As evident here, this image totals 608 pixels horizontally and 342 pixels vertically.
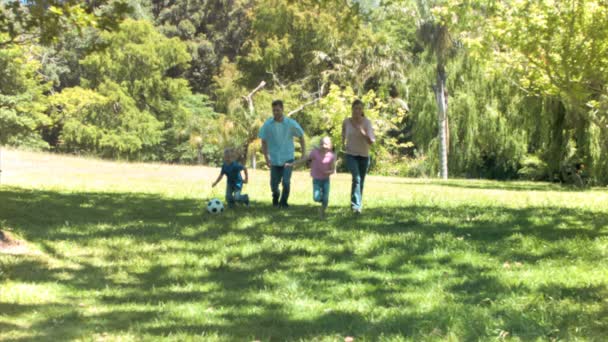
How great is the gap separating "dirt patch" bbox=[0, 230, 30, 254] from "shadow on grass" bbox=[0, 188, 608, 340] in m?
0.33

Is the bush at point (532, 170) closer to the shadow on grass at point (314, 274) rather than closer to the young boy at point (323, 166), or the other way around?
the shadow on grass at point (314, 274)

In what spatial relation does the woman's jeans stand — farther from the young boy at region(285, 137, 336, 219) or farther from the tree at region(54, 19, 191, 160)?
the tree at region(54, 19, 191, 160)

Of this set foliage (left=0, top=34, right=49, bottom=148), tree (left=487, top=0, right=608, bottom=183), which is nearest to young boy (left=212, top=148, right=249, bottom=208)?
tree (left=487, top=0, right=608, bottom=183)

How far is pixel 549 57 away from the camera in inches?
596

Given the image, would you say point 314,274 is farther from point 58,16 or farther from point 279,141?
point 58,16

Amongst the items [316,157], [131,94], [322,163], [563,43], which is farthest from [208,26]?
[322,163]

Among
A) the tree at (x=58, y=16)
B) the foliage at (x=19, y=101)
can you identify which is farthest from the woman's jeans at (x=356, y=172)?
the foliage at (x=19, y=101)

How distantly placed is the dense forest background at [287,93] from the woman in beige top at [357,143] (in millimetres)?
13822

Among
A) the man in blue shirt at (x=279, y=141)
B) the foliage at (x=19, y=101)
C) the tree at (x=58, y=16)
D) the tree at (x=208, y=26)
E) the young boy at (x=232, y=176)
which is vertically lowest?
the young boy at (x=232, y=176)

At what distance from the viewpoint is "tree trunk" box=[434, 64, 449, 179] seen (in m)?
40.9

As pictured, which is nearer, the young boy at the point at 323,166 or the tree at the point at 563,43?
the young boy at the point at 323,166

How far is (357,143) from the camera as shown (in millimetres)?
11547

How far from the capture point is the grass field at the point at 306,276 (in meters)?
5.47

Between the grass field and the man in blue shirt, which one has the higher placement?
the man in blue shirt
